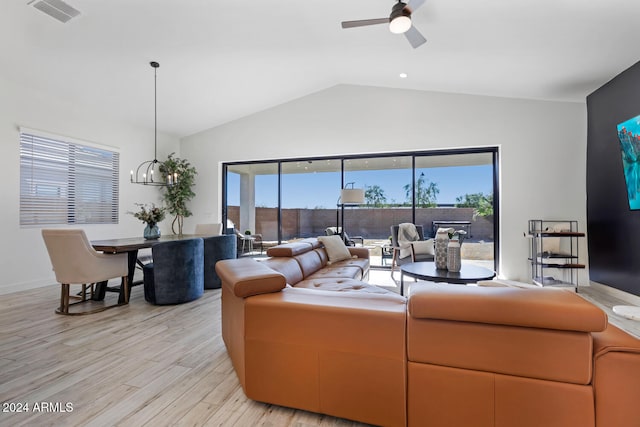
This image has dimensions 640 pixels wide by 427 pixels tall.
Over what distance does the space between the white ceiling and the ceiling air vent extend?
0.27 ft

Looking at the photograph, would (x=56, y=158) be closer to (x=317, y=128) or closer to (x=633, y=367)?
(x=317, y=128)

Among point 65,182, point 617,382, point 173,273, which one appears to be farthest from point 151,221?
point 617,382

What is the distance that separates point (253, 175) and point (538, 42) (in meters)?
5.33

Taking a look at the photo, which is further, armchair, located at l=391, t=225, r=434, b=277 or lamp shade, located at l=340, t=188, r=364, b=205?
lamp shade, located at l=340, t=188, r=364, b=205

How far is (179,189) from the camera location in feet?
21.1

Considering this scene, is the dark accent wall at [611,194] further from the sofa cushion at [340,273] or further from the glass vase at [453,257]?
the sofa cushion at [340,273]

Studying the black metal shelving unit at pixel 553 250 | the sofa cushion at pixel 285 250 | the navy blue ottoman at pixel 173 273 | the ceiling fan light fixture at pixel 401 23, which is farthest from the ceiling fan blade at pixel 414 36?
the navy blue ottoman at pixel 173 273

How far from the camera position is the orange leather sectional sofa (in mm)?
1142

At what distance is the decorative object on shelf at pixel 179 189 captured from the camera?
6.38 meters

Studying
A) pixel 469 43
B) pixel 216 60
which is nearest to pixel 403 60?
pixel 469 43

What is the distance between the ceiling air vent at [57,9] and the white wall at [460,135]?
3443mm

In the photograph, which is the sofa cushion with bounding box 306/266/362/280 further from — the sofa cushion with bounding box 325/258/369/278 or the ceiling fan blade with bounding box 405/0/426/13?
the ceiling fan blade with bounding box 405/0/426/13

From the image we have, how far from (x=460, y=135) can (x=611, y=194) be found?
2.11 meters

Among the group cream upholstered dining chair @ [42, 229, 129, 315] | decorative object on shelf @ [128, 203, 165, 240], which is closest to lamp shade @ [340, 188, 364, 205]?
decorative object on shelf @ [128, 203, 165, 240]
